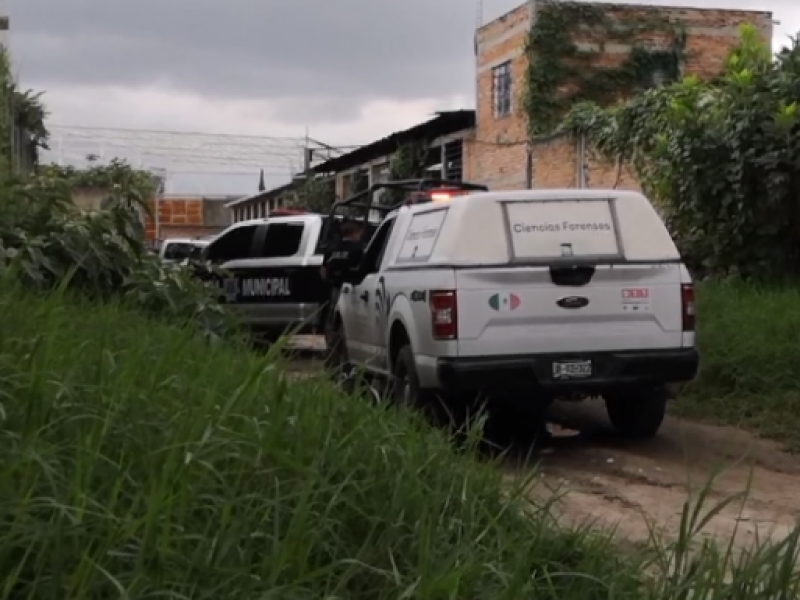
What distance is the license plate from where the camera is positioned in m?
8.30

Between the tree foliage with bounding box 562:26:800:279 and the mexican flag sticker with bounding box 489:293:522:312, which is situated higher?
the tree foliage with bounding box 562:26:800:279

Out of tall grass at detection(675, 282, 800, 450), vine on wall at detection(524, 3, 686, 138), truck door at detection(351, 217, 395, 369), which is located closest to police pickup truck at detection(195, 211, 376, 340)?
truck door at detection(351, 217, 395, 369)

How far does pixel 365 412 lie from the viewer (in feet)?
18.3

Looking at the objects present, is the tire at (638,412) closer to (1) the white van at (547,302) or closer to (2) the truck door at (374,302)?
(1) the white van at (547,302)

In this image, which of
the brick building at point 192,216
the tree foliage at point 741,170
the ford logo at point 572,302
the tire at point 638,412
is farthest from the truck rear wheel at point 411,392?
the brick building at point 192,216

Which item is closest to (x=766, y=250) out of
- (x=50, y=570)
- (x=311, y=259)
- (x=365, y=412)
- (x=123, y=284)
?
(x=311, y=259)

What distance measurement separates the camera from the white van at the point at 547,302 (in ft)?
27.1

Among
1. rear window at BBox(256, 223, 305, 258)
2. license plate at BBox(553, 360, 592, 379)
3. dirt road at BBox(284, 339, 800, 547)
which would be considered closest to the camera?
dirt road at BBox(284, 339, 800, 547)

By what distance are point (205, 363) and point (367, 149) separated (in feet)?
109

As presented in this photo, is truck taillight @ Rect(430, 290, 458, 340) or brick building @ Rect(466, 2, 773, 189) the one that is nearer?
truck taillight @ Rect(430, 290, 458, 340)

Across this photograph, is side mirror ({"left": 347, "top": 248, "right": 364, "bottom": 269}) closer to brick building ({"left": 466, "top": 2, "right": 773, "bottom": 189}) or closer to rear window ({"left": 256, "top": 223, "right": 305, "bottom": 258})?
rear window ({"left": 256, "top": 223, "right": 305, "bottom": 258})

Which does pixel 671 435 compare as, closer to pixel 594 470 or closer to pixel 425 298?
pixel 594 470

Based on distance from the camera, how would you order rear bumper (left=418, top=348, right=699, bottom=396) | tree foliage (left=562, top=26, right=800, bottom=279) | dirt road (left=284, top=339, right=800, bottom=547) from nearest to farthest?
1. dirt road (left=284, top=339, right=800, bottom=547)
2. rear bumper (left=418, top=348, right=699, bottom=396)
3. tree foliage (left=562, top=26, right=800, bottom=279)

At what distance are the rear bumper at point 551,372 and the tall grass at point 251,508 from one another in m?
2.81
